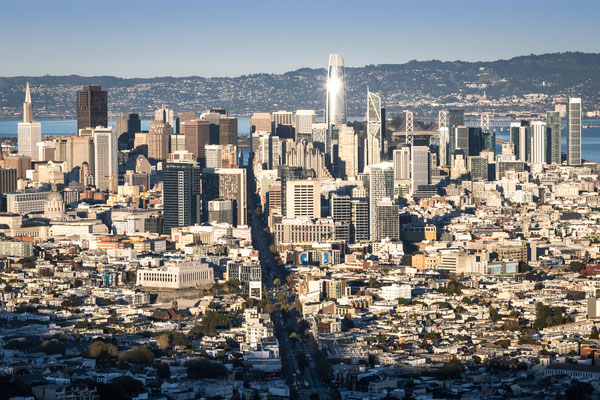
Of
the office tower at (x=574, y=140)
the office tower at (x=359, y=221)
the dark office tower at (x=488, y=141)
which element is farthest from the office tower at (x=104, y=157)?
the office tower at (x=574, y=140)

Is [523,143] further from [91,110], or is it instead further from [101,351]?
[101,351]

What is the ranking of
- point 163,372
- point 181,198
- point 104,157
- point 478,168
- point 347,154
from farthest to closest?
point 347,154
point 478,168
point 104,157
point 181,198
point 163,372

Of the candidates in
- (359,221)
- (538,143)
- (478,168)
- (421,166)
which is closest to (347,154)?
(478,168)

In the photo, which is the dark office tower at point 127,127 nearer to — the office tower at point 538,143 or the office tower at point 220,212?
the office tower at point 538,143

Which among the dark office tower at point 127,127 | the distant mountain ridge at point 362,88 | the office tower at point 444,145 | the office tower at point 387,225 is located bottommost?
the office tower at point 387,225

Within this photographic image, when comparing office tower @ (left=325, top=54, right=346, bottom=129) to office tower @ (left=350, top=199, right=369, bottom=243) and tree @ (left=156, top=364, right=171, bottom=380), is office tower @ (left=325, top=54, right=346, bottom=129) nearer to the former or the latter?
office tower @ (left=350, top=199, right=369, bottom=243)
